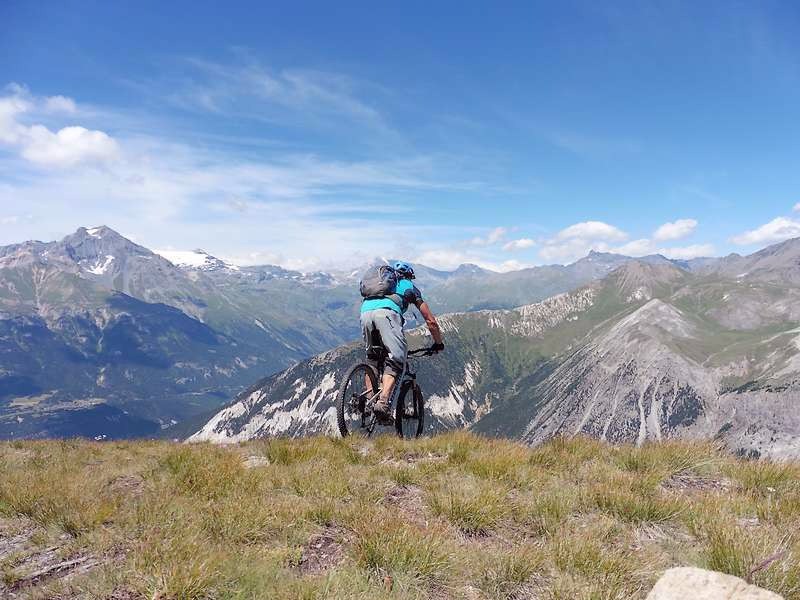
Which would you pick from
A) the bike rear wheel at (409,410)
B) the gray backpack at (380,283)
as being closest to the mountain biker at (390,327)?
the gray backpack at (380,283)

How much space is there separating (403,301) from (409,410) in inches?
132

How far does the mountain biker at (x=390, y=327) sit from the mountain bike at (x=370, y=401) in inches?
10.8

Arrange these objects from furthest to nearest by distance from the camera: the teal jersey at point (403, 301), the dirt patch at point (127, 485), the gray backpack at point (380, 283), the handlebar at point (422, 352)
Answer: the handlebar at point (422, 352) < the gray backpack at point (380, 283) < the teal jersey at point (403, 301) < the dirt patch at point (127, 485)

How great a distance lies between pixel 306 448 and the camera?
30.4 ft

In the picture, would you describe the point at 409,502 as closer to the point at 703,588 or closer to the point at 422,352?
the point at 703,588

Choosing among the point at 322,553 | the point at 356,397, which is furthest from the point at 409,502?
the point at 356,397

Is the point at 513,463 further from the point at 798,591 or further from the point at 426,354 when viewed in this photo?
the point at 426,354

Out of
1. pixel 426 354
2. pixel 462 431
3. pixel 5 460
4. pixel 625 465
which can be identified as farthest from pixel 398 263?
pixel 5 460

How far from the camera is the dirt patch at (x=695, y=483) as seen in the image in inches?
314

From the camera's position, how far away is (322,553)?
207 inches

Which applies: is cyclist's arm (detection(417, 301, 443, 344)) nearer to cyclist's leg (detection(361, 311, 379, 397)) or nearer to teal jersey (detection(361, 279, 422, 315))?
teal jersey (detection(361, 279, 422, 315))

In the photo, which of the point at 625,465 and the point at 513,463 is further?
the point at 625,465

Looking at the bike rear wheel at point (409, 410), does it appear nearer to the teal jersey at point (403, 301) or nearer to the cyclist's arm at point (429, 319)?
the cyclist's arm at point (429, 319)

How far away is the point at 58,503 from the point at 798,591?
8941mm
